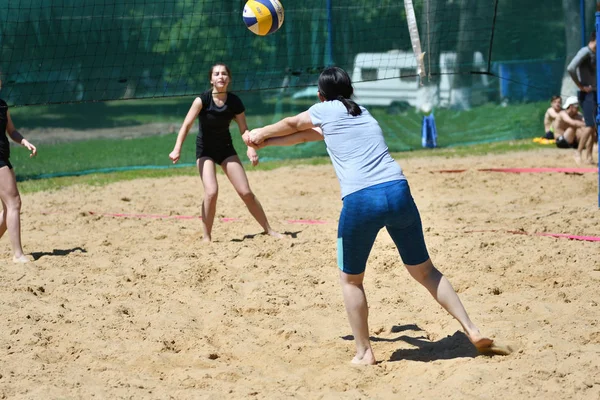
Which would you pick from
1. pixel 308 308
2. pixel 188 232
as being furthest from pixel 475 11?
pixel 308 308

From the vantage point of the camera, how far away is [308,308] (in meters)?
5.65

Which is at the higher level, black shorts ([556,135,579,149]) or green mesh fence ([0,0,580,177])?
green mesh fence ([0,0,580,177])

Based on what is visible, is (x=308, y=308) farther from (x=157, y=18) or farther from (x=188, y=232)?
(x=157, y=18)

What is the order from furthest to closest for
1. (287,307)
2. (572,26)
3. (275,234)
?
(572,26), (275,234), (287,307)

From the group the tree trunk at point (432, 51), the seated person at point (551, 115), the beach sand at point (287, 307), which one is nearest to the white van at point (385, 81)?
the tree trunk at point (432, 51)

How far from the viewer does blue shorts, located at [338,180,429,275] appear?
4316 millimetres

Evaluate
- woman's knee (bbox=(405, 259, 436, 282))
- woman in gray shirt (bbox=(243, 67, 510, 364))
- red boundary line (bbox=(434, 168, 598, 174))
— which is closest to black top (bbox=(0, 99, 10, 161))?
woman in gray shirt (bbox=(243, 67, 510, 364))

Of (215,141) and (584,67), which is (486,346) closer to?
(215,141)

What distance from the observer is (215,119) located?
7508 mm

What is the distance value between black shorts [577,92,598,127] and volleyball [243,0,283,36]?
526 cm

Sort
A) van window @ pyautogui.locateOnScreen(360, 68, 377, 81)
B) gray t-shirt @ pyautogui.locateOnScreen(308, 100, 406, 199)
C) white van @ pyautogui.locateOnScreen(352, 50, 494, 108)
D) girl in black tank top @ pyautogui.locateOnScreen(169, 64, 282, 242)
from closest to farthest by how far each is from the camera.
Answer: gray t-shirt @ pyautogui.locateOnScreen(308, 100, 406, 199) → girl in black tank top @ pyautogui.locateOnScreen(169, 64, 282, 242) → van window @ pyautogui.locateOnScreen(360, 68, 377, 81) → white van @ pyautogui.locateOnScreen(352, 50, 494, 108)

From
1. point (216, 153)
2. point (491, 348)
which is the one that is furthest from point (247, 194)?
point (491, 348)

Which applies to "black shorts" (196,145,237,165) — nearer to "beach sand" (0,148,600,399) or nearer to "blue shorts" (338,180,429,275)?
"beach sand" (0,148,600,399)

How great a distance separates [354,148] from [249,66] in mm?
9148
